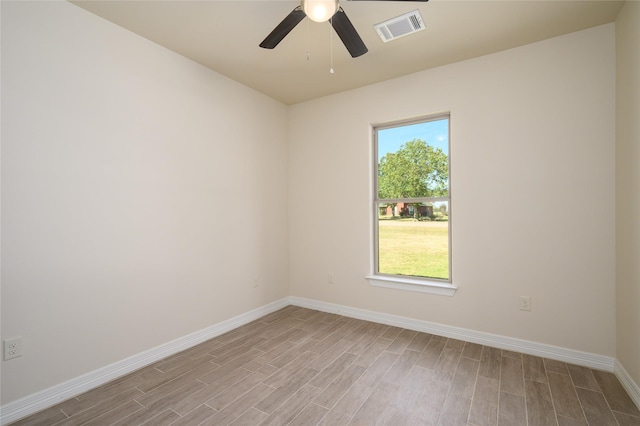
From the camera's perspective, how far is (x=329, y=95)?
3953 millimetres

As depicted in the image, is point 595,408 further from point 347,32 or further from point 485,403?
point 347,32

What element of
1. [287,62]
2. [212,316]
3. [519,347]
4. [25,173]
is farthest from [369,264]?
[25,173]

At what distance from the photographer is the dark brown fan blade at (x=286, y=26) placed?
Result: 1.83 m

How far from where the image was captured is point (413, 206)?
3.49 metres

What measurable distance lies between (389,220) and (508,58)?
2.02 metres

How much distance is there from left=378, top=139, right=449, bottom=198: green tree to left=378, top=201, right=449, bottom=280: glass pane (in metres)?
0.15

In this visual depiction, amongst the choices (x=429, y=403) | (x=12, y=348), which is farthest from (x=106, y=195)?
(x=429, y=403)

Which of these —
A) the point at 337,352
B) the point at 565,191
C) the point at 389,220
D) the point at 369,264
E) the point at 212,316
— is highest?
the point at 565,191

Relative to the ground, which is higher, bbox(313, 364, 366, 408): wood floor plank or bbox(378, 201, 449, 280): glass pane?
bbox(378, 201, 449, 280): glass pane

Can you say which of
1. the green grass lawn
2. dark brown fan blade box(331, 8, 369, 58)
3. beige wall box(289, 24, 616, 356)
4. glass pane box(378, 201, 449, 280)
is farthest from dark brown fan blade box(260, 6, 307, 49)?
the green grass lawn

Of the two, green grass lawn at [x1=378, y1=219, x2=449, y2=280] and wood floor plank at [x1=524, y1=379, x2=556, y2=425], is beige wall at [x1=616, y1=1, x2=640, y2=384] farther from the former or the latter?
green grass lawn at [x1=378, y1=219, x2=449, y2=280]

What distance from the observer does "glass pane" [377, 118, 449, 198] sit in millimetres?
3322

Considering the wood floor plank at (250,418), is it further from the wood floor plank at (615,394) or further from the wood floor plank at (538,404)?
the wood floor plank at (615,394)

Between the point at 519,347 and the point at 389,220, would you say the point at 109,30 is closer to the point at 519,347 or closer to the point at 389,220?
the point at 389,220
